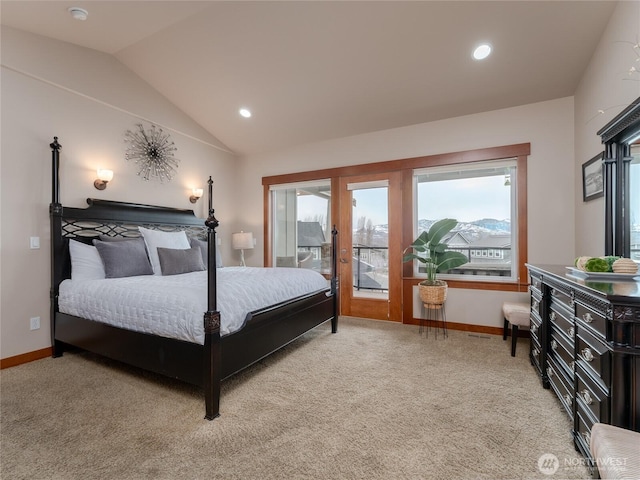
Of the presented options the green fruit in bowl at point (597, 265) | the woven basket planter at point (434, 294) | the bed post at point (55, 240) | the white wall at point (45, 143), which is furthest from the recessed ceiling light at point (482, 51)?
the bed post at point (55, 240)

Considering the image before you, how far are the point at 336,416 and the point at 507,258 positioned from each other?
3.31 metres

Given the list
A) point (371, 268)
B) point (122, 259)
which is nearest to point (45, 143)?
point (122, 259)

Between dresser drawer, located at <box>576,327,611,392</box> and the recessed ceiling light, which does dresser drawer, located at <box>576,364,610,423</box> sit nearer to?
dresser drawer, located at <box>576,327,611,392</box>

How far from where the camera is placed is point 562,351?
193 centimetres

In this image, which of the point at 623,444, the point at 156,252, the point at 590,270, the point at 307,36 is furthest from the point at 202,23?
the point at 623,444

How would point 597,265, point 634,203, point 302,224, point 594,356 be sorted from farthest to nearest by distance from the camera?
point 302,224 < point 634,203 < point 597,265 < point 594,356

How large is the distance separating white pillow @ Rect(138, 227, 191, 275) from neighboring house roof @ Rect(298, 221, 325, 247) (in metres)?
1.88

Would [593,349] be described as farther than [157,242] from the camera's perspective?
No

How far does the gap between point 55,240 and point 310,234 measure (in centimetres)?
331

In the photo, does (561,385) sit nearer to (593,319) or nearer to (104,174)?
(593,319)

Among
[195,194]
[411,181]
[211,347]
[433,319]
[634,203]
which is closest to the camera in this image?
[211,347]

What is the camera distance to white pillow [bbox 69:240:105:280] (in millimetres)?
3080

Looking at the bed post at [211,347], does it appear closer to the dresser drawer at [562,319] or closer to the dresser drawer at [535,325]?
the dresser drawer at [562,319]

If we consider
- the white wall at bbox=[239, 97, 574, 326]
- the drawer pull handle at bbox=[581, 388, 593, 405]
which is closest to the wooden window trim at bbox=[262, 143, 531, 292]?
the white wall at bbox=[239, 97, 574, 326]
